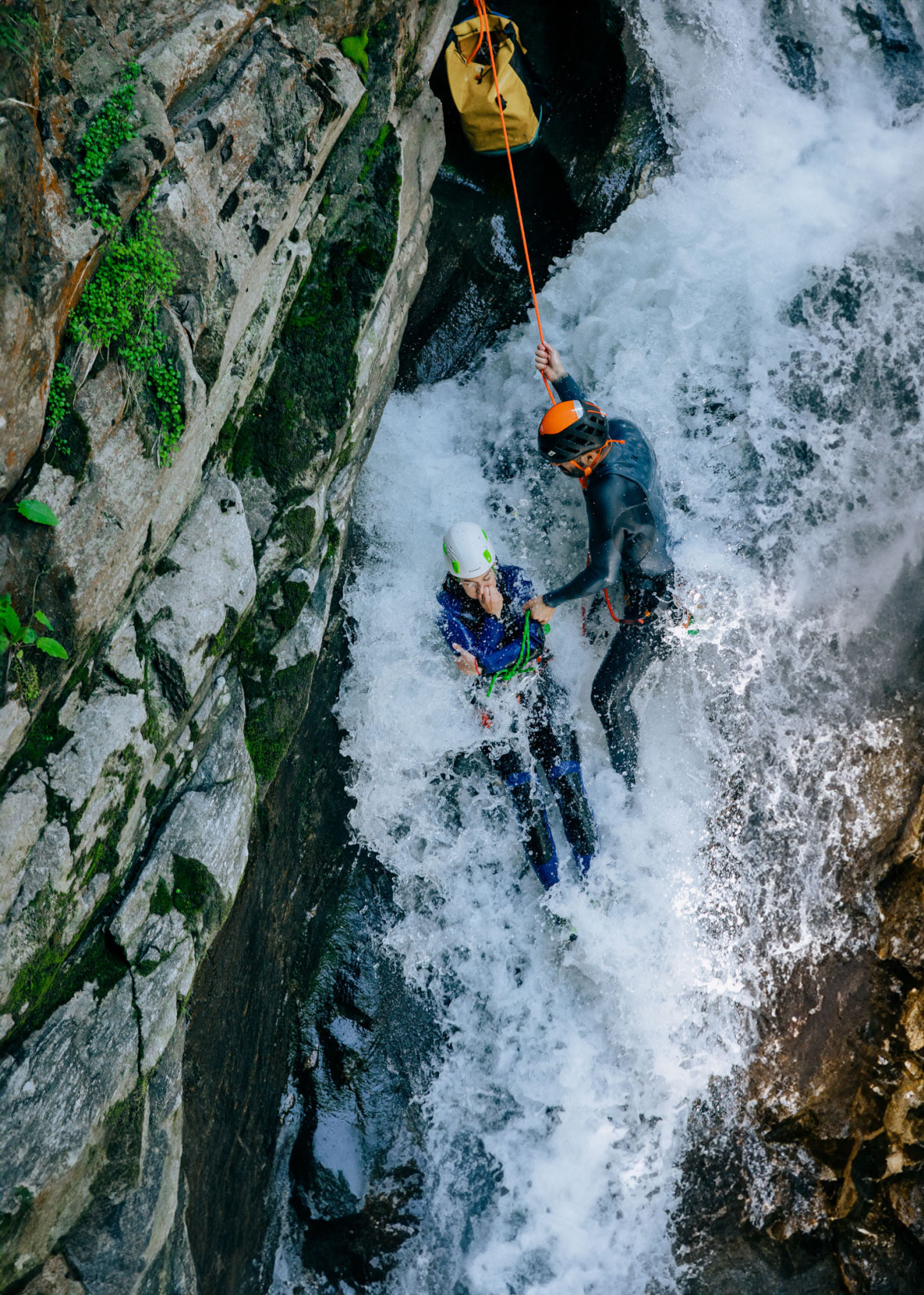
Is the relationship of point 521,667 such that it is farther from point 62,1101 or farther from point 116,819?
point 62,1101

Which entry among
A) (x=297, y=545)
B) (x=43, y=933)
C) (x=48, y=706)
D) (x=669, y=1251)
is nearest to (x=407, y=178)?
(x=297, y=545)

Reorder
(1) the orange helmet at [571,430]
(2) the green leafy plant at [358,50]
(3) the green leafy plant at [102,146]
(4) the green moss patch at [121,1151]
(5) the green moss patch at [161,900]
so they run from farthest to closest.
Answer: (1) the orange helmet at [571,430] < (2) the green leafy plant at [358,50] < (5) the green moss patch at [161,900] < (4) the green moss patch at [121,1151] < (3) the green leafy plant at [102,146]

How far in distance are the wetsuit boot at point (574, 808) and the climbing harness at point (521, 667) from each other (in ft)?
2.27

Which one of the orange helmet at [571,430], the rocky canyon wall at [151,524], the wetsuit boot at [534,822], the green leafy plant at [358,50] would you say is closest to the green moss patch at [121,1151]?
the rocky canyon wall at [151,524]

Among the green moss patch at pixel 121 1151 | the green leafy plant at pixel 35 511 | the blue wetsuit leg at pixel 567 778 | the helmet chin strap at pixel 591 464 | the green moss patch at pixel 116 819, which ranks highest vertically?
the green leafy plant at pixel 35 511

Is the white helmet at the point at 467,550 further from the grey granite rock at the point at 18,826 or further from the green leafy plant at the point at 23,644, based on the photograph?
the grey granite rock at the point at 18,826

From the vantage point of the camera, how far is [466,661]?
18.7 ft

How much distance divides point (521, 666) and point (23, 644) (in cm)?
339

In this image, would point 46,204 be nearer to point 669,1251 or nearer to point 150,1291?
point 150,1291

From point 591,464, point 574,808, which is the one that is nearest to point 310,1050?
point 574,808

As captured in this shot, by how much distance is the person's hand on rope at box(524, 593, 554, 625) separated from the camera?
18.5 ft

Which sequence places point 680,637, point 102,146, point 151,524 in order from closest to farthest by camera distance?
point 102,146, point 151,524, point 680,637

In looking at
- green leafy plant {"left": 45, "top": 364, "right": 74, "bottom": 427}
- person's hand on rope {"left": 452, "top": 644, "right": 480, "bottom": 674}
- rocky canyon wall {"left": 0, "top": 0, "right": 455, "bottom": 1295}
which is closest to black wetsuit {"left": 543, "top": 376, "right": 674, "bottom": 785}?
person's hand on rope {"left": 452, "top": 644, "right": 480, "bottom": 674}

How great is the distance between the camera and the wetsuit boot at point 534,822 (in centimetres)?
585
